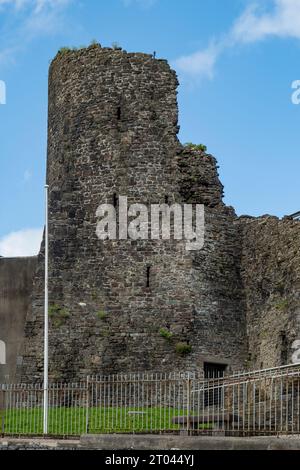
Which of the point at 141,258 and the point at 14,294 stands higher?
the point at 141,258

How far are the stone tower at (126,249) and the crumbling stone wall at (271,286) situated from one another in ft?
1.47

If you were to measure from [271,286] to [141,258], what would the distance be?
13.6 ft

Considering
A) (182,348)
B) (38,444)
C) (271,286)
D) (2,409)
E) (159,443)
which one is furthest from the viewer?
(271,286)

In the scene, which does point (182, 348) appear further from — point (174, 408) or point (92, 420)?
point (92, 420)

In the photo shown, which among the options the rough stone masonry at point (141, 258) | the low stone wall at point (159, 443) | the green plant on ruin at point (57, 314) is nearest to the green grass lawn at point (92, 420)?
the low stone wall at point (159, 443)

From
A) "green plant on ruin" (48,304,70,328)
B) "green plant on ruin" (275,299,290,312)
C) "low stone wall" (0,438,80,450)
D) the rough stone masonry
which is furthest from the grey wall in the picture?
"low stone wall" (0,438,80,450)

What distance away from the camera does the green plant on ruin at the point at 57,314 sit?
4539 centimetres

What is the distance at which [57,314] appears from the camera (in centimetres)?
4553

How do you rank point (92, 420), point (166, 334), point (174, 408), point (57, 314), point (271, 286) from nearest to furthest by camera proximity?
point (92, 420)
point (174, 408)
point (166, 334)
point (57, 314)
point (271, 286)

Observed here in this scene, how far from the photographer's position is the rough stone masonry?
45.3m

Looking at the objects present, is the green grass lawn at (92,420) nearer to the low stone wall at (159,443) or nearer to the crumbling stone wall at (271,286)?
the low stone wall at (159,443)

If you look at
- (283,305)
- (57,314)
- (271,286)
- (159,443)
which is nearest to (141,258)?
(57,314)

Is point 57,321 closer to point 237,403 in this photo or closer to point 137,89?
point 137,89

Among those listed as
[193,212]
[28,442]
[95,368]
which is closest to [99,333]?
[95,368]
